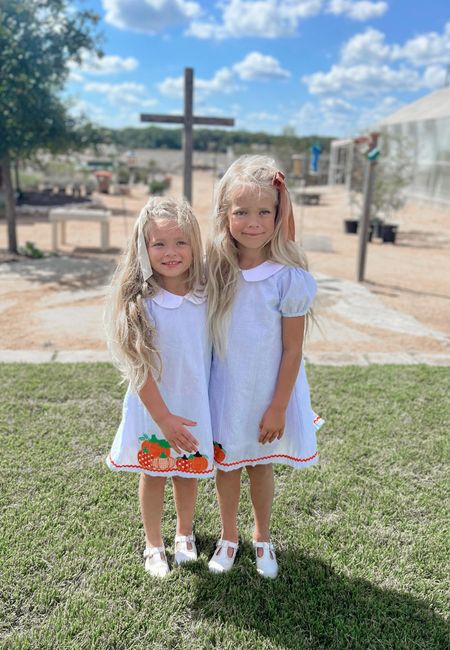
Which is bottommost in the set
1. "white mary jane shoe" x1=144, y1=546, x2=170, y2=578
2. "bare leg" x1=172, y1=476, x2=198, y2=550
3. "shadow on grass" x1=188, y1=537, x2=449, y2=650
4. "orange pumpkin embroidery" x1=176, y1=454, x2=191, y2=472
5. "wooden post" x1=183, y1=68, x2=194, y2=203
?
"shadow on grass" x1=188, y1=537, x2=449, y2=650

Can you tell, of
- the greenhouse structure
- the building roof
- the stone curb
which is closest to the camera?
the stone curb

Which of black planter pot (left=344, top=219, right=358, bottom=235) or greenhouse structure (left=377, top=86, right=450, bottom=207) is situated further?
greenhouse structure (left=377, top=86, right=450, bottom=207)

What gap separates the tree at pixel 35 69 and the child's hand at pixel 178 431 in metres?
6.53

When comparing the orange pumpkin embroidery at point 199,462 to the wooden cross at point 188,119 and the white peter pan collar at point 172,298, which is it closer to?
the white peter pan collar at point 172,298

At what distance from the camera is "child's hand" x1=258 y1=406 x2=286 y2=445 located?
1.69m

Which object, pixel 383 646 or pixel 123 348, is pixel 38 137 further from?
pixel 383 646

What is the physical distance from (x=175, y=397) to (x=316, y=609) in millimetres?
792

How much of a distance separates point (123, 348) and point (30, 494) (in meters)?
1.01

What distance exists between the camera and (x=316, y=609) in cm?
172

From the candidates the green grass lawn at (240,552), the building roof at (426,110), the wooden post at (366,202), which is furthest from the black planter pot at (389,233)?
the green grass lawn at (240,552)

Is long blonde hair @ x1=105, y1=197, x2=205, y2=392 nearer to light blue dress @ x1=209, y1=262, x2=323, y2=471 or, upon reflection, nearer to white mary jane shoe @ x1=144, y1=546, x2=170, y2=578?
light blue dress @ x1=209, y1=262, x2=323, y2=471

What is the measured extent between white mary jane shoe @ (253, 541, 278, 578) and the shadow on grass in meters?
0.02

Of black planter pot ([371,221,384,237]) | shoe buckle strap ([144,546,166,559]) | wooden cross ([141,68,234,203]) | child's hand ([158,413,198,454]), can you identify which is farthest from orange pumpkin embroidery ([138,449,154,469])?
black planter pot ([371,221,384,237])

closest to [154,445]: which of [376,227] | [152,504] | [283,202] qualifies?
[152,504]
